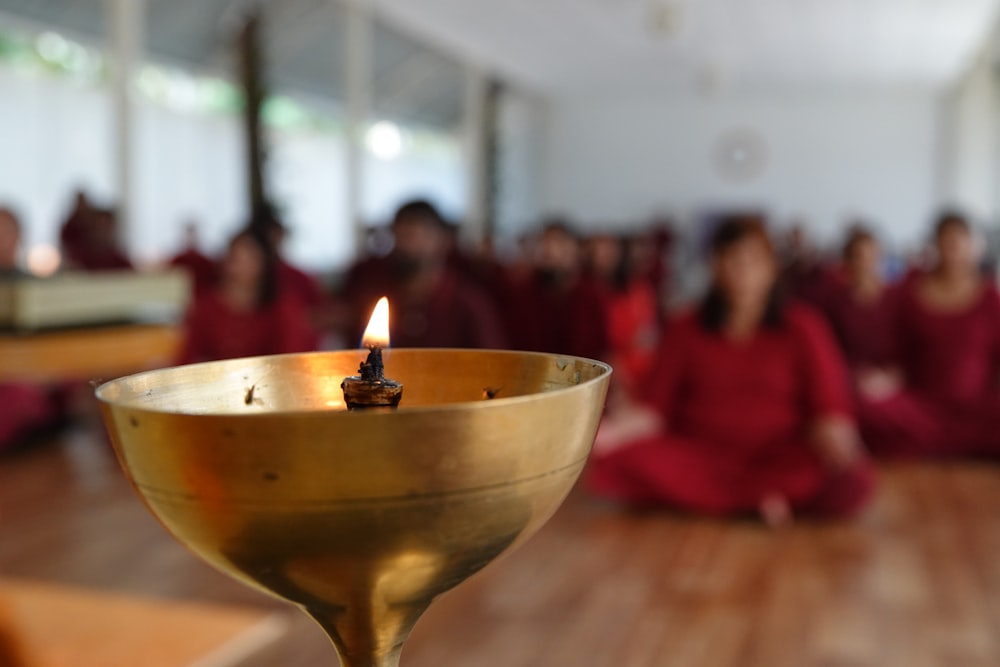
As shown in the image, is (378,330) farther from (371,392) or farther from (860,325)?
(860,325)

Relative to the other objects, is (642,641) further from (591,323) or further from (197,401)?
(591,323)

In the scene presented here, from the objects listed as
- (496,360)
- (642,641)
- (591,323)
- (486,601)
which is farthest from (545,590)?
(591,323)

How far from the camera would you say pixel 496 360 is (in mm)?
542

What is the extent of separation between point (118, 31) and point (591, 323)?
3.14 meters

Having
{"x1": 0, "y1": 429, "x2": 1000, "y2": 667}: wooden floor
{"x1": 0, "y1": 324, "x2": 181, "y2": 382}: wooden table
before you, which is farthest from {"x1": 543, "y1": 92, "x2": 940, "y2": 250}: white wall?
{"x1": 0, "y1": 429, "x2": 1000, "y2": 667}: wooden floor

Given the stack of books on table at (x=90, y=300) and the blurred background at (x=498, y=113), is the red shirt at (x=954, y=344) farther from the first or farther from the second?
the blurred background at (x=498, y=113)

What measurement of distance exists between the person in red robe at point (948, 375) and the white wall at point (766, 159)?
911cm

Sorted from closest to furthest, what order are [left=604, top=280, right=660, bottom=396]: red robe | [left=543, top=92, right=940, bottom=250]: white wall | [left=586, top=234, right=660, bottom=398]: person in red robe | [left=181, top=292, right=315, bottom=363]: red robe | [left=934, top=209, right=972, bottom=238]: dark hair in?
[left=181, top=292, right=315, bottom=363]: red robe
[left=934, top=209, right=972, bottom=238]: dark hair
[left=604, top=280, right=660, bottom=396]: red robe
[left=586, top=234, right=660, bottom=398]: person in red robe
[left=543, top=92, right=940, bottom=250]: white wall

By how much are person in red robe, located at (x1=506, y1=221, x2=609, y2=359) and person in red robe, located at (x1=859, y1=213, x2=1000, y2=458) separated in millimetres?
1533

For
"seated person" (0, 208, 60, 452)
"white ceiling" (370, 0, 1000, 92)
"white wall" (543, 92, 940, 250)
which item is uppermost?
"white ceiling" (370, 0, 1000, 92)

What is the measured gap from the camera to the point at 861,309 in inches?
207

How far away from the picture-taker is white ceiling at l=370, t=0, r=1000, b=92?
8.83 metres

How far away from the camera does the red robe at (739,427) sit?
362 cm

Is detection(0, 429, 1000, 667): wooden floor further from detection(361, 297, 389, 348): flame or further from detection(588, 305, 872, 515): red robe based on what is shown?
detection(361, 297, 389, 348): flame
